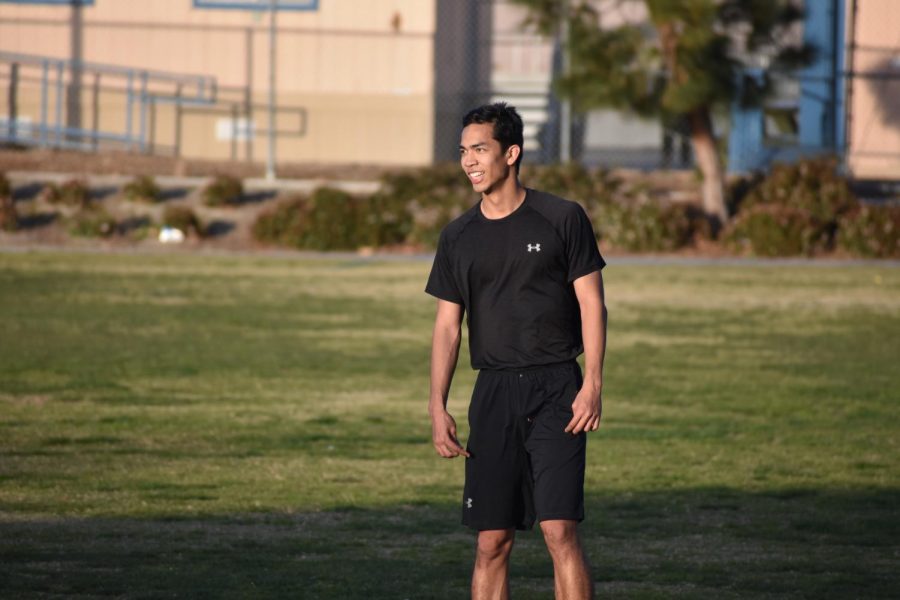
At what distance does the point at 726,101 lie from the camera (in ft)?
81.1

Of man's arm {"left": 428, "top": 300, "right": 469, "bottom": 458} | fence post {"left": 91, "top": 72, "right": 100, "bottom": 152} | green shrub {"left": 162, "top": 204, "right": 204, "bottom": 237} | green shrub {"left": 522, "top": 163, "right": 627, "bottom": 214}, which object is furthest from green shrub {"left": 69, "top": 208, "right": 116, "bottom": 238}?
man's arm {"left": 428, "top": 300, "right": 469, "bottom": 458}

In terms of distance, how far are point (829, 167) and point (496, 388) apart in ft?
68.0

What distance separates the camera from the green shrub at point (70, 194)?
26.2 meters

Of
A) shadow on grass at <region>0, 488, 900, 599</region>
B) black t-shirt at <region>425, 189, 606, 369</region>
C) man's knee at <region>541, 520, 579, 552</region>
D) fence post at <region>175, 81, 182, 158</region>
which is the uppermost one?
fence post at <region>175, 81, 182, 158</region>

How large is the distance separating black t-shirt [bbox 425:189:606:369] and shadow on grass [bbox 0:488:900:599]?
139 cm

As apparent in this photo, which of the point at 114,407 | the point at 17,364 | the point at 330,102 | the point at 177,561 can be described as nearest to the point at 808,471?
the point at 177,561

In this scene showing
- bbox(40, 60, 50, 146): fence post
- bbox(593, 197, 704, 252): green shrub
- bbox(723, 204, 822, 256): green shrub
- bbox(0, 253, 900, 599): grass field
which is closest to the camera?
bbox(0, 253, 900, 599): grass field

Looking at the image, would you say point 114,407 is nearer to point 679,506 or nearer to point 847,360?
point 679,506

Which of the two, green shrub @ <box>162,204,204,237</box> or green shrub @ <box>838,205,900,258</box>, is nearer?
green shrub @ <box>838,205,900,258</box>

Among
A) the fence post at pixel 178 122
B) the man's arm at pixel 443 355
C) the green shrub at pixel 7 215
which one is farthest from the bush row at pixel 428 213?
the man's arm at pixel 443 355

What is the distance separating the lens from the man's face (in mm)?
5742

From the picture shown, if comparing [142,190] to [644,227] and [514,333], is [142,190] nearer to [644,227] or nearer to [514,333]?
[644,227]

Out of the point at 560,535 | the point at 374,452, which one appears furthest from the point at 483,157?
the point at 374,452

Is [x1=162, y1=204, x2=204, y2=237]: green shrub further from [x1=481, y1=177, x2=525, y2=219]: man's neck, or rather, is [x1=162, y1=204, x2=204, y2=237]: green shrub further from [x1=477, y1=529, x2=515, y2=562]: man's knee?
[x1=477, y1=529, x2=515, y2=562]: man's knee
